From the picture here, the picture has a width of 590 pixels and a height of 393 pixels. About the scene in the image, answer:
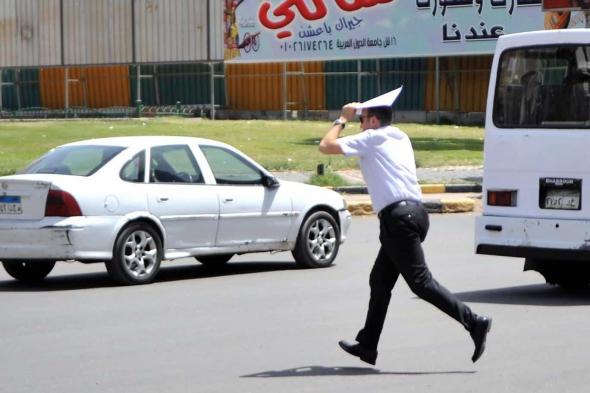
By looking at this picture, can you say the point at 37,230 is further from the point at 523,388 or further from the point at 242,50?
the point at 242,50

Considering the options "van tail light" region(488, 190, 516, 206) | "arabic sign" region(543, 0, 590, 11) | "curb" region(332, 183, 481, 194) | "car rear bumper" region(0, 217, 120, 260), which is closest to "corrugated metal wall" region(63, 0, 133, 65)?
"arabic sign" region(543, 0, 590, 11)

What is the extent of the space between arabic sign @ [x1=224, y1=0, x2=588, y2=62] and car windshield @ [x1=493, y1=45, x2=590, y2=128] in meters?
29.7

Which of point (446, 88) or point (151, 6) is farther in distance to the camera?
point (151, 6)

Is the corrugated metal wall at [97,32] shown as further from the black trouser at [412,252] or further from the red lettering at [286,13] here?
the black trouser at [412,252]

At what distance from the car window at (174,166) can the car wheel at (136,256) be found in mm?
616

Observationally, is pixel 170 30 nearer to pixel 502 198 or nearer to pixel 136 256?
pixel 136 256

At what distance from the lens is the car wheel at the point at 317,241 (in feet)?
46.5

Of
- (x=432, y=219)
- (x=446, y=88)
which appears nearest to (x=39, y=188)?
(x=432, y=219)

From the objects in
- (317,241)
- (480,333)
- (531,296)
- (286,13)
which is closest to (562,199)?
(531,296)

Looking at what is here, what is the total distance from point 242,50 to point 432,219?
2963 centimetres

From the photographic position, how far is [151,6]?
52375mm

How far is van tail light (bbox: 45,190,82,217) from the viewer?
12250mm

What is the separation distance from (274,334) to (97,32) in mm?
45593

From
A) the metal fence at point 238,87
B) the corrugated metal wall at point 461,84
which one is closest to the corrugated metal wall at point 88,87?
the metal fence at point 238,87
